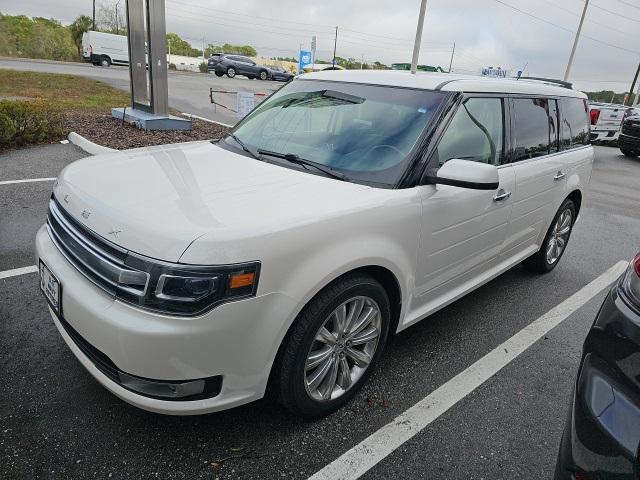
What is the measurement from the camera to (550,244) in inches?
179

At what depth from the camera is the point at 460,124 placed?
115 inches

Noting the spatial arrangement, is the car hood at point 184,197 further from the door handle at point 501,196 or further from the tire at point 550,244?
the tire at point 550,244

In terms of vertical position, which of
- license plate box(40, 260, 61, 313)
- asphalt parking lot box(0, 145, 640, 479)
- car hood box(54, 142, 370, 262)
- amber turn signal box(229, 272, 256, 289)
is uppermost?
car hood box(54, 142, 370, 262)

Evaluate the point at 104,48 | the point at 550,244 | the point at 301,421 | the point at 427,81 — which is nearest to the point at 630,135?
the point at 550,244

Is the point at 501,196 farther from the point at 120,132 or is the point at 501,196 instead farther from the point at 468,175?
the point at 120,132

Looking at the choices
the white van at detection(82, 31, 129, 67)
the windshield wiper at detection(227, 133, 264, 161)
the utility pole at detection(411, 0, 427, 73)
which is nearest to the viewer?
the windshield wiper at detection(227, 133, 264, 161)

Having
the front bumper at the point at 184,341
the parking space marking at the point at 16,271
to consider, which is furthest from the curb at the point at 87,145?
the front bumper at the point at 184,341

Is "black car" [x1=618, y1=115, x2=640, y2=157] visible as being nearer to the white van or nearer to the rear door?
the rear door

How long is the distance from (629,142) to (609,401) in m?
15.6


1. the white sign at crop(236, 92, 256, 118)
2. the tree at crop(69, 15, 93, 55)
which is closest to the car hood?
the white sign at crop(236, 92, 256, 118)

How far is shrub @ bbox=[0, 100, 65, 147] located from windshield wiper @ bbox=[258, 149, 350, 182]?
6.82 m

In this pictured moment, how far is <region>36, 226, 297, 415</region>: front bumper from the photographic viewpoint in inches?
71.2

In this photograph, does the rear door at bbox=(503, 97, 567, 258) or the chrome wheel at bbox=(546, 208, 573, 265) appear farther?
the chrome wheel at bbox=(546, 208, 573, 265)

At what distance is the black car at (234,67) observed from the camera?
3831cm
